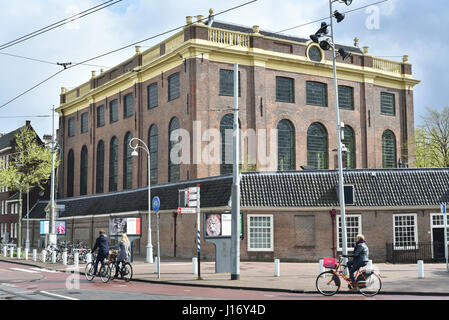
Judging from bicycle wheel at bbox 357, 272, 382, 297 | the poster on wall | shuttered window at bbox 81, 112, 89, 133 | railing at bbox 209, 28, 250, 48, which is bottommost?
bicycle wheel at bbox 357, 272, 382, 297

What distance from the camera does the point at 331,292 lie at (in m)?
15.7

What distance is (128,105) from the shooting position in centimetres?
4938

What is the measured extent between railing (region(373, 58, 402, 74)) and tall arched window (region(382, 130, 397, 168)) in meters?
5.93

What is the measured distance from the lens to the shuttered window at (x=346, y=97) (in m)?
47.7

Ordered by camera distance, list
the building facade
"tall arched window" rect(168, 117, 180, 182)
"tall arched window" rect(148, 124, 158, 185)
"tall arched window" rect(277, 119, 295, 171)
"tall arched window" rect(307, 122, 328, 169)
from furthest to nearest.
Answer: "tall arched window" rect(307, 122, 328, 169)
"tall arched window" rect(148, 124, 158, 185)
"tall arched window" rect(277, 119, 295, 171)
"tall arched window" rect(168, 117, 180, 182)
the building facade

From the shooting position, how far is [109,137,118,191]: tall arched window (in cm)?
5159

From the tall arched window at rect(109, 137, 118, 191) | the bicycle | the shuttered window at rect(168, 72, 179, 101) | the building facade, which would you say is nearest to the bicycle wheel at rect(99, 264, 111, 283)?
the bicycle

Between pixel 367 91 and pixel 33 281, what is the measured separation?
36.6 metres

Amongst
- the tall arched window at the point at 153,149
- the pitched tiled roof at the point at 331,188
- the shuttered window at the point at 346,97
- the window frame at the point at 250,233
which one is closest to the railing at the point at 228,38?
the tall arched window at the point at 153,149

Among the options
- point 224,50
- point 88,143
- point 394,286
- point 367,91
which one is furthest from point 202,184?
point 88,143

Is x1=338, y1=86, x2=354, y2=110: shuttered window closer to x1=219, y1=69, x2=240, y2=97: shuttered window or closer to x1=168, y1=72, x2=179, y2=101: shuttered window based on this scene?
x1=219, y1=69, x2=240, y2=97: shuttered window

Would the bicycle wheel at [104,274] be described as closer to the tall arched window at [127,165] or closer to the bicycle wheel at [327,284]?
the bicycle wheel at [327,284]

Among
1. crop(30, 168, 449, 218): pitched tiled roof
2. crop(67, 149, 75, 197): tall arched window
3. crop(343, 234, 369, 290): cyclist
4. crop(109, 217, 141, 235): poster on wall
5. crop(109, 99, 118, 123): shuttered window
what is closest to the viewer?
crop(343, 234, 369, 290): cyclist

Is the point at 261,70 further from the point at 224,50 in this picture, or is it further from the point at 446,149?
the point at 446,149
